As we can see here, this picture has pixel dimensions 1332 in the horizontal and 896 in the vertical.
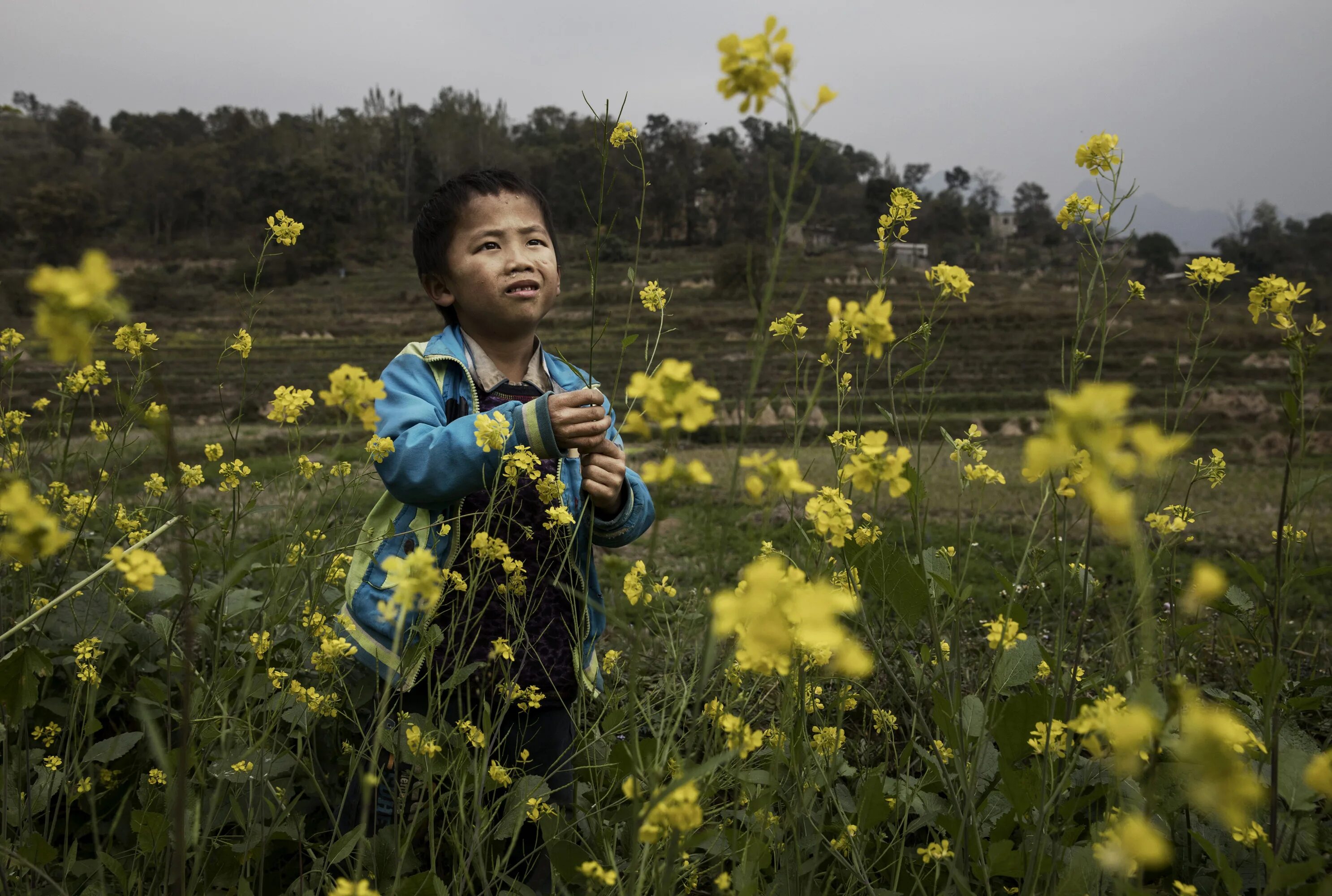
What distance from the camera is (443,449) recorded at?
1.48 m

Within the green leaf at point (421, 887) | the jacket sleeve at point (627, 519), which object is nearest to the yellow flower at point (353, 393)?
the green leaf at point (421, 887)

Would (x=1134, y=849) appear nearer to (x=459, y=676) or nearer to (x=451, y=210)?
(x=459, y=676)

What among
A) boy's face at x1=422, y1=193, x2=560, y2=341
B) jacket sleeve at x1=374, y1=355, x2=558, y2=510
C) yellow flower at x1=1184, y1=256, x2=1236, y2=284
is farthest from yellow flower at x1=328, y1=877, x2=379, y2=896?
yellow flower at x1=1184, y1=256, x2=1236, y2=284

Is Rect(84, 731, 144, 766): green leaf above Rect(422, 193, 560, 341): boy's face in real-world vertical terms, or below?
below

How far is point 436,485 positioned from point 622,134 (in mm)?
709

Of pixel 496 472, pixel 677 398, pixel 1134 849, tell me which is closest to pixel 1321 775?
pixel 1134 849

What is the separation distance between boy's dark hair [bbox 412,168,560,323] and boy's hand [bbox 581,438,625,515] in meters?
0.51

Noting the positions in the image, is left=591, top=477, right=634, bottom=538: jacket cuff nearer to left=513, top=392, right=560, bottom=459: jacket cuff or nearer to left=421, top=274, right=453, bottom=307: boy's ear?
left=513, top=392, right=560, bottom=459: jacket cuff

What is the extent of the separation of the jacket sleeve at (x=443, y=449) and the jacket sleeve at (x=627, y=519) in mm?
223

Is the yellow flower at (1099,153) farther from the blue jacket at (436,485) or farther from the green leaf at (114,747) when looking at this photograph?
the green leaf at (114,747)

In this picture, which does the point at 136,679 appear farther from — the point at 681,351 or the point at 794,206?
the point at 681,351

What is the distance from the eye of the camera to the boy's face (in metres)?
1.69

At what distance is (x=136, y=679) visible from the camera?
5.85 feet

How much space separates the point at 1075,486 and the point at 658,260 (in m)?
43.8
